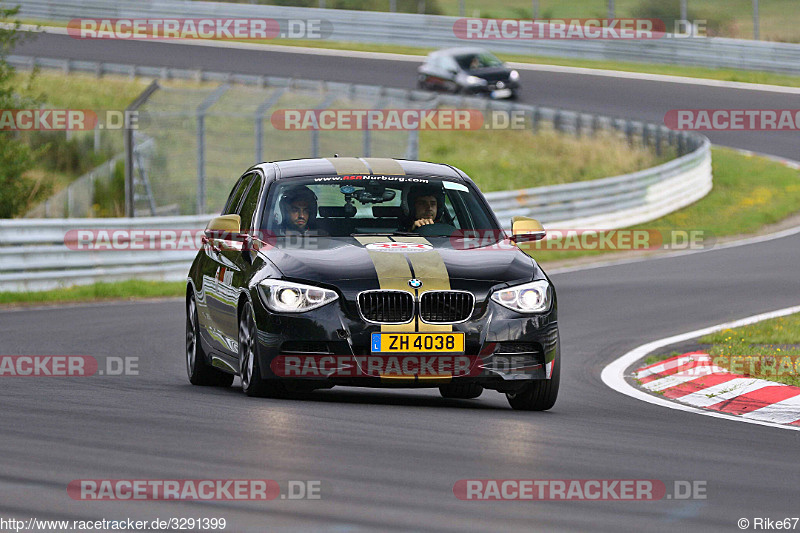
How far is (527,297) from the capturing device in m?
9.35

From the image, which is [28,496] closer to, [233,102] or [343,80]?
[233,102]

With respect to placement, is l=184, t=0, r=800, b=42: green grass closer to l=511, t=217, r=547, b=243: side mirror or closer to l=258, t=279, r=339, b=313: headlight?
l=511, t=217, r=547, b=243: side mirror

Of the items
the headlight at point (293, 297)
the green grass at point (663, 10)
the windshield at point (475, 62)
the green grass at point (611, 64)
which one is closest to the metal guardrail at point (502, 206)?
the windshield at point (475, 62)

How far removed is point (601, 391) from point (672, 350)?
257cm

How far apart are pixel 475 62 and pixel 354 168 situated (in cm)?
3364

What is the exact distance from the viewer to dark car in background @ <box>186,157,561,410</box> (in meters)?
9.09

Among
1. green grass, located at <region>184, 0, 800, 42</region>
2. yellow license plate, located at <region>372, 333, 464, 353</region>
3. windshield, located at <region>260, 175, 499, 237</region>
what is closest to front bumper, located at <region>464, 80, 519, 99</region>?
green grass, located at <region>184, 0, 800, 42</region>

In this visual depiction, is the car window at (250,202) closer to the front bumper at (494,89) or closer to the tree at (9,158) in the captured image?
the tree at (9,158)

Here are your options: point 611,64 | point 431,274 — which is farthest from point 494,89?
point 431,274

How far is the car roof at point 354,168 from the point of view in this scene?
10.6 m

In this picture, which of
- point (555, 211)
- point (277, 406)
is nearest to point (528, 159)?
point (555, 211)

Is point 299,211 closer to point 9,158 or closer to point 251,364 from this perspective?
point 251,364

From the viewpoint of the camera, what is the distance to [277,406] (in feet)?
29.7

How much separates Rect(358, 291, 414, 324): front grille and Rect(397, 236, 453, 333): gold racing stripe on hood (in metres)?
0.10
